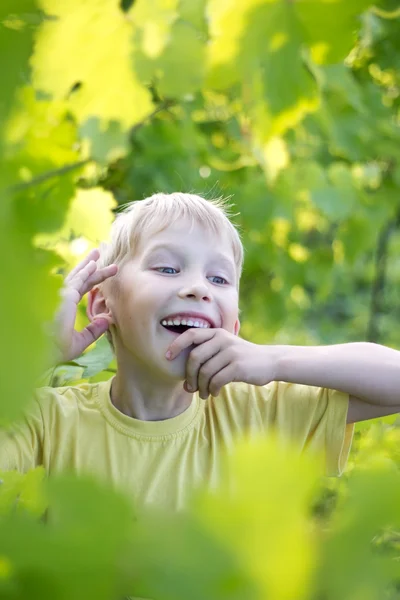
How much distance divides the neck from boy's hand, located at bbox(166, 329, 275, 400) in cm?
13

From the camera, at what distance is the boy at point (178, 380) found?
2.71ft

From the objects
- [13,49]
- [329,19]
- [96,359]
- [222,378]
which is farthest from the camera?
[96,359]

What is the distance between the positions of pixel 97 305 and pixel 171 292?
0.59 ft

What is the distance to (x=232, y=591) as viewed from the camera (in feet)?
0.45

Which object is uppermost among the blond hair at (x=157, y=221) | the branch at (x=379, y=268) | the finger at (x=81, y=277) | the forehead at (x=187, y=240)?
the branch at (x=379, y=268)

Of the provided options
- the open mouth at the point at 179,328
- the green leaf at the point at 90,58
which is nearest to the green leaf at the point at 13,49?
the green leaf at the point at 90,58

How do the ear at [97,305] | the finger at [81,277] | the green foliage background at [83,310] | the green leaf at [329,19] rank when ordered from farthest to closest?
the ear at [97,305], the finger at [81,277], the green leaf at [329,19], the green foliage background at [83,310]

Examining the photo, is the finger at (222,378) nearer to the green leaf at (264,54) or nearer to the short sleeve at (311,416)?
the short sleeve at (311,416)

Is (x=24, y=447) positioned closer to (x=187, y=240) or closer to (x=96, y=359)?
(x=96, y=359)

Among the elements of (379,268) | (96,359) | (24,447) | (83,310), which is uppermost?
(379,268)

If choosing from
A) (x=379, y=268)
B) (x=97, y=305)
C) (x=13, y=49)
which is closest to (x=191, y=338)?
(x=97, y=305)

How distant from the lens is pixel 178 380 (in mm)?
886

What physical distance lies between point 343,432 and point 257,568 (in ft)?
2.52

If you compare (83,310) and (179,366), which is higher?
(83,310)
